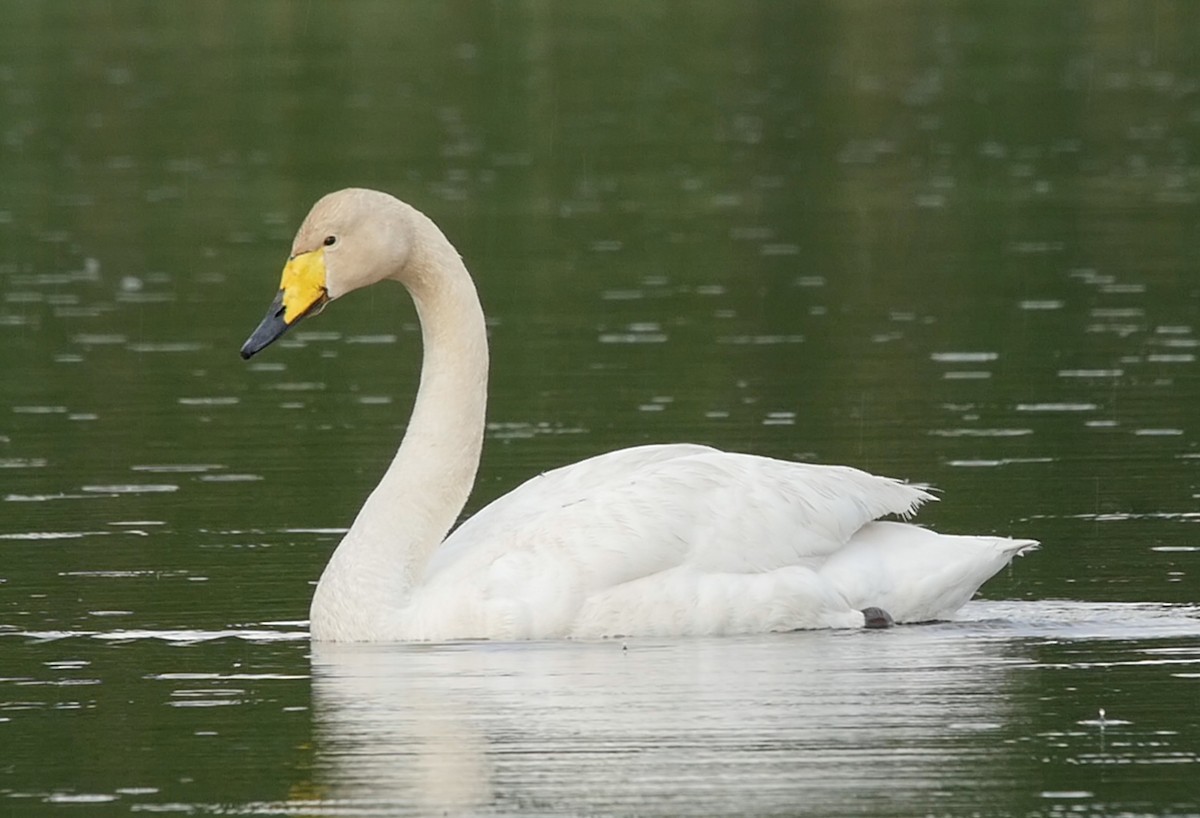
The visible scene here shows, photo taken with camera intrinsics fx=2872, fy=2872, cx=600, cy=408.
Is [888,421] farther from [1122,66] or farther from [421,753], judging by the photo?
[1122,66]

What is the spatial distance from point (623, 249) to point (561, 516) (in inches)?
598

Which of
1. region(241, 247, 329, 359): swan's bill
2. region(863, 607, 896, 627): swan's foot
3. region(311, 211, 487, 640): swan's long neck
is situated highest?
region(241, 247, 329, 359): swan's bill

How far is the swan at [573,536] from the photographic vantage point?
476 inches

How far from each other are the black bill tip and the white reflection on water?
133cm

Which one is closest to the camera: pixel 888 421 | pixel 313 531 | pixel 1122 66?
pixel 313 531

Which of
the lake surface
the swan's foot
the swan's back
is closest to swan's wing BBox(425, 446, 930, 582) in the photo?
the swan's back

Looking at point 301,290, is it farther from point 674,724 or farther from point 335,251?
point 674,724

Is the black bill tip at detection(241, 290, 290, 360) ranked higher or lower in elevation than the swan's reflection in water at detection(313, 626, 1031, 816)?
higher

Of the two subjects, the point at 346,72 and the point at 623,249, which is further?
the point at 346,72

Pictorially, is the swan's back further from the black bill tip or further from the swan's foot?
the black bill tip

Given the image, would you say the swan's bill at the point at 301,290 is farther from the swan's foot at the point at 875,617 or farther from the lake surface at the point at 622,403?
the swan's foot at the point at 875,617

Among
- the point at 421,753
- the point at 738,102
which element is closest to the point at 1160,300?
the point at 421,753

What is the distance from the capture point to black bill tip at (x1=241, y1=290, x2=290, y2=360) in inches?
486

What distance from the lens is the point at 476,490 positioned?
1633 cm
